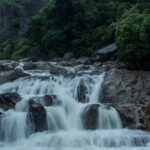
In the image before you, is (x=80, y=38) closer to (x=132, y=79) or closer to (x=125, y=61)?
(x=125, y=61)

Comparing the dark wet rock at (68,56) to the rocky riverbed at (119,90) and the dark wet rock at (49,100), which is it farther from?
the dark wet rock at (49,100)

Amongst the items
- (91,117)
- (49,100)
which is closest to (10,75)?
(49,100)

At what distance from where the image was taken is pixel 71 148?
19500 mm

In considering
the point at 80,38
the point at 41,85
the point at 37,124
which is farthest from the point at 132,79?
the point at 80,38

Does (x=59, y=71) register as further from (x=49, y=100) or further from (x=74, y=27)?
(x=74, y=27)

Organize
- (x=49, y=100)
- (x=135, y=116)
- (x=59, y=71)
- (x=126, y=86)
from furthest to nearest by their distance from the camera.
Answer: (x=59, y=71)
(x=126, y=86)
(x=49, y=100)
(x=135, y=116)

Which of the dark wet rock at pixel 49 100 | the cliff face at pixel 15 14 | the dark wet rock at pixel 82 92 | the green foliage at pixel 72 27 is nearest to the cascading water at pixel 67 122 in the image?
the dark wet rock at pixel 82 92

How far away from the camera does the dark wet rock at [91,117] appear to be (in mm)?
21828

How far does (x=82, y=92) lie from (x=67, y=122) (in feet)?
10.2

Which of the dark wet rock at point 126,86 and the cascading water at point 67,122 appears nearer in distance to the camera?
the cascading water at point 67,122

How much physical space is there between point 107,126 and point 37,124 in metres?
3.04

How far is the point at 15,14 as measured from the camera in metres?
59.8

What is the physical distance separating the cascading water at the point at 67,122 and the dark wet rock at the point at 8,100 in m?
0.25

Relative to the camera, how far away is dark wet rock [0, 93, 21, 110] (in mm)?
22516
